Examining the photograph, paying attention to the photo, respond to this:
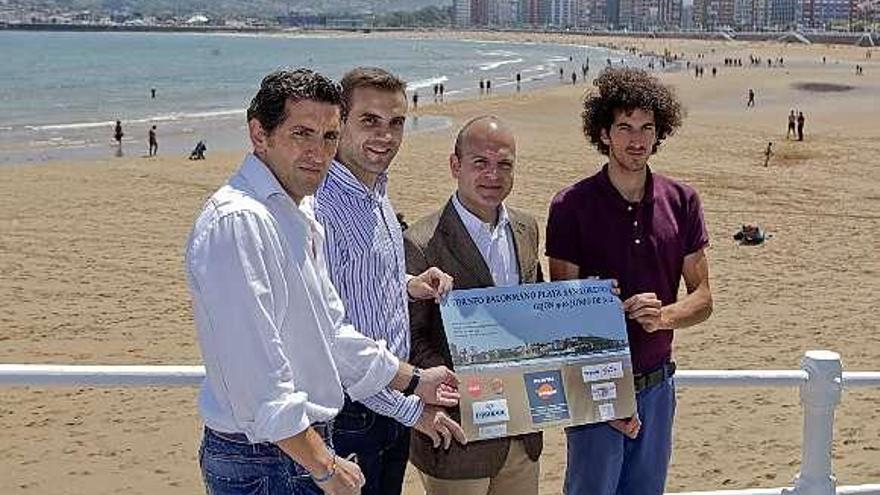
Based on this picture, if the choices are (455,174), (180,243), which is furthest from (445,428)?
(180,243)

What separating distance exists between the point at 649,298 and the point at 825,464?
1191 mm

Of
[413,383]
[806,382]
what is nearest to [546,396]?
[413,383]

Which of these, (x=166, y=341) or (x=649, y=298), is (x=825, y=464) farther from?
(x=166, y=341)

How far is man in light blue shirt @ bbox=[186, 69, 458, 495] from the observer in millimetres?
2150

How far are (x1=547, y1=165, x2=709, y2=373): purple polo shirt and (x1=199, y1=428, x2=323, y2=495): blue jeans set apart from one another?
4.44 feet

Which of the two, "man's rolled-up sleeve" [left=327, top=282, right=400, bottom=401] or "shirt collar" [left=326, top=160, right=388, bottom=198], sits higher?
"shirt collar" [left=326, top=160, right=388, bottom=198]

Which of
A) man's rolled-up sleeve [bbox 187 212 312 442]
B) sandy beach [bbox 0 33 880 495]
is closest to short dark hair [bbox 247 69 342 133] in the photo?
man's rolled-up sleeve [bbox 187 212 312 442]

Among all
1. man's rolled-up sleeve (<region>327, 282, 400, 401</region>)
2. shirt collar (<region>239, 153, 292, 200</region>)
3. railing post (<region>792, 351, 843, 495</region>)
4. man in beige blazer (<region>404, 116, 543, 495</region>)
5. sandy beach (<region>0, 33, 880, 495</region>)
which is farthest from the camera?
sandy beach (<region>0, 33, 880, 495</region>)

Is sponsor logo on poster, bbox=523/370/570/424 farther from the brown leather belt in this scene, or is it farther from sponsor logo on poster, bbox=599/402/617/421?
the brown leather belt

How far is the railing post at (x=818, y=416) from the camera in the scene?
3.76 meters

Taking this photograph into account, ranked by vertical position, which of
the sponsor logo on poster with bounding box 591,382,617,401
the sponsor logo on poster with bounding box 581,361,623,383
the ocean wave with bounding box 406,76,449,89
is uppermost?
the sponsor logo on poster with bounding box 581,361,623,383

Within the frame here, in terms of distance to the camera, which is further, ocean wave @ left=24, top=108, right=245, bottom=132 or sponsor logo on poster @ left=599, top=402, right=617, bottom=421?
ocean wave @ left=24, top=108, right=245, bottom=132

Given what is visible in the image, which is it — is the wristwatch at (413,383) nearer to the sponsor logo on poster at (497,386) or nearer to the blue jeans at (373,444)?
the blue jeans at (373,444)

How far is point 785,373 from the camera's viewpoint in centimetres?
377
